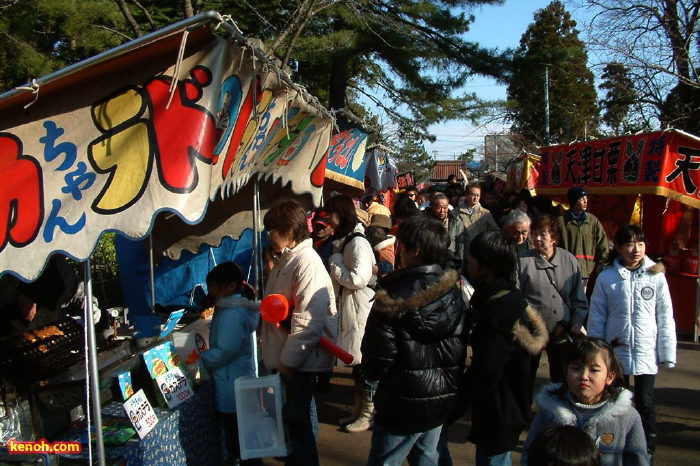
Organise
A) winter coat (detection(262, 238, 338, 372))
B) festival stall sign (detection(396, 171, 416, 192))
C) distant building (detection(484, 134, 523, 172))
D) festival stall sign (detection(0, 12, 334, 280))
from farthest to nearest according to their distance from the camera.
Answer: distant building (detection(484, 134, 523, 172)), festival stall sign (detection(396, 171, 416, 192)), winter coat (detection(262, 238, 338, 372)), festival stall sign (detection(0, 12, 334, 280))

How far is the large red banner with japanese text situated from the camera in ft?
23.4

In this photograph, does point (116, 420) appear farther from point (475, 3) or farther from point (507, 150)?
point (507, 150)

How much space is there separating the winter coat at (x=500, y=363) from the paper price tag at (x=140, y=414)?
1632 millimetres

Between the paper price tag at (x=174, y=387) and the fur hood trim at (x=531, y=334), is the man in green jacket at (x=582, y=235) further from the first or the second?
the paper price tag at (x=174, y=387)

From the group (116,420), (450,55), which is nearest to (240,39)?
(116,420)

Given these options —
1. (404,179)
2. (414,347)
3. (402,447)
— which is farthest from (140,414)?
(404,179)

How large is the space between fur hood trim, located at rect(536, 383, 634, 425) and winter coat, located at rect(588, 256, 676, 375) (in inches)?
66.7

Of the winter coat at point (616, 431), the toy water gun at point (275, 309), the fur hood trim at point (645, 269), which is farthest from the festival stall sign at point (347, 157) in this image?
the winter coat at point (616, 431)

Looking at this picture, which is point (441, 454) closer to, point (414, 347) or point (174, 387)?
point (414, 347)

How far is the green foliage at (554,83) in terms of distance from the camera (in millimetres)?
11586

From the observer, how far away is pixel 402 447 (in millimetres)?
2961

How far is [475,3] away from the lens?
1188 cm

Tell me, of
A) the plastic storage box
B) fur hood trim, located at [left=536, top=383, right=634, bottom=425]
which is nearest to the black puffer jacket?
fur hood trim, located at [left=536, top=383, right=634, bottom=425]

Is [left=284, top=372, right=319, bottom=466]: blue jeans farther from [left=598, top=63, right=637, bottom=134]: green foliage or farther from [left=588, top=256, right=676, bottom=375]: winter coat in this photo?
[left=598, top=63, right=637, bottom=134]: green foliage
